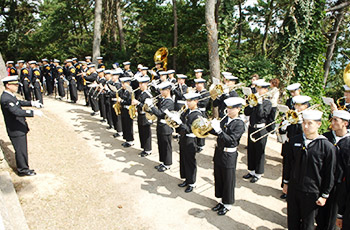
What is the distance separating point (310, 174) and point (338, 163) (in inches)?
18.5

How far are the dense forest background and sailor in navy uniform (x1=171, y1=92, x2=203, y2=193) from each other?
6.30 meters

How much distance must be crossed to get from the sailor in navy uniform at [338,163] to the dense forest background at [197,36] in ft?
26.1

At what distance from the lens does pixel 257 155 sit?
642 centimetres

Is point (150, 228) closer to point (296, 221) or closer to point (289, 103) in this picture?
point (296, 221)

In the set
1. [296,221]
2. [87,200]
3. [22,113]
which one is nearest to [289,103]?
[296,221]

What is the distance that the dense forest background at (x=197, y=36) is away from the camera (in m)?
11.6

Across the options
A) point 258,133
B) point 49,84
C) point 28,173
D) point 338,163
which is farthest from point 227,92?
point 49,84

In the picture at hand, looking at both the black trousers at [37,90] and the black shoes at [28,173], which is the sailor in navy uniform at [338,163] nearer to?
the black shoes at [28,173]

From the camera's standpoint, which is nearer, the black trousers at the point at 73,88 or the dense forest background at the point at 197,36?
the dense forest background at the point at 197,36

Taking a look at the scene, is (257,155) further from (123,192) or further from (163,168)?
(123,192)

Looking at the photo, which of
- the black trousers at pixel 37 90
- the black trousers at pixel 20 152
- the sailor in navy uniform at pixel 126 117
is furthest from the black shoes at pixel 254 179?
the black trousers at pixel 37 90

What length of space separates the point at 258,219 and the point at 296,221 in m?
1.10

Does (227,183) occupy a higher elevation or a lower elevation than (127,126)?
lower

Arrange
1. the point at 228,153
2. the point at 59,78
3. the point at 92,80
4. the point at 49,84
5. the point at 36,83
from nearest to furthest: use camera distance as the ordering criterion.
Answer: the point at 228,153 → the point at 92,80 → the point at 36,83 → the point at 59,78 → the point at 49,84
